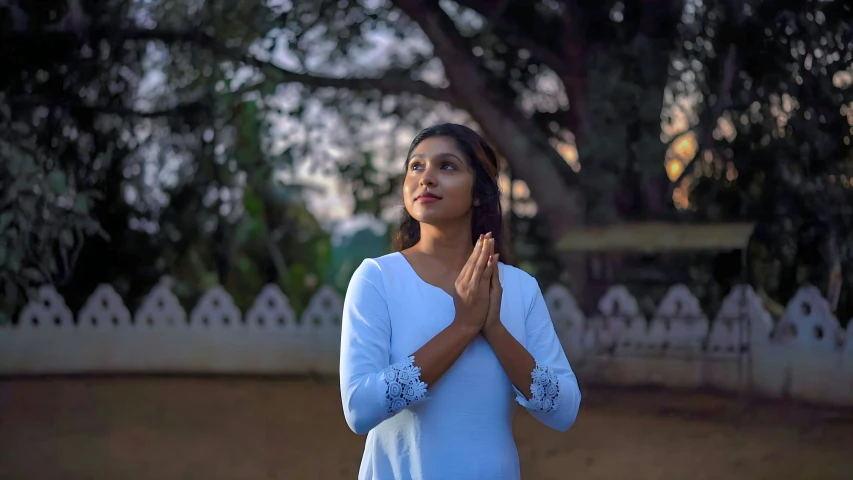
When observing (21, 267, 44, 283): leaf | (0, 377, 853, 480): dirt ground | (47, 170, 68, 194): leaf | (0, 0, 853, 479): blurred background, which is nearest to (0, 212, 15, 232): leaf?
(0, 0, 853, 479): blurred background

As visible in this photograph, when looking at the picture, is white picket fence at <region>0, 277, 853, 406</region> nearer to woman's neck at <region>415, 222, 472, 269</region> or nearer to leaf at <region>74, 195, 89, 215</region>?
leaf at <region>74, 195, 89, 215</region>

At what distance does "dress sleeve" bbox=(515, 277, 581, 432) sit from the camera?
1389 millimetres

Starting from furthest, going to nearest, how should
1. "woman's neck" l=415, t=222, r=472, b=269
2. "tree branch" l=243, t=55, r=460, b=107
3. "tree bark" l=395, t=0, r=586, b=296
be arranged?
A: "tree branch" l=243, t=55, r=460, b=107
"tree bark" l=395, t=0, r=586, b=296
"woman's neck" l=415, t=222, r=472, b=269

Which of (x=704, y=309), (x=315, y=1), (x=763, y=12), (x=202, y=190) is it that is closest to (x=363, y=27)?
(x=315, y=1)

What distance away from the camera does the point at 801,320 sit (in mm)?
5438

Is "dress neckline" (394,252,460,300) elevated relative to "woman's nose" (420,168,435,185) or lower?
lower

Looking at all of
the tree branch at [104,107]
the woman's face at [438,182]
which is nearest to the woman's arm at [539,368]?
the woman's face at [438,182]

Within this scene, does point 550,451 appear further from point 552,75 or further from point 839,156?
point 552,75

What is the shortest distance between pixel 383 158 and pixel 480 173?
523 centimetres

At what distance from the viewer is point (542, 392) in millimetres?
1385

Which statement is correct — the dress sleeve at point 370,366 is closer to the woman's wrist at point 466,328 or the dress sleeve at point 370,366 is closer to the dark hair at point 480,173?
the woman's wrist at point 466,328

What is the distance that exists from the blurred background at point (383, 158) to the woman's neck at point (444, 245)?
11.8 feet

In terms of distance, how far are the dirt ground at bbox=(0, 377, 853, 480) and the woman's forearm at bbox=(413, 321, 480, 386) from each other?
3.39 m

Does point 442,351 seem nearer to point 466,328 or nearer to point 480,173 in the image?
point 466,328
